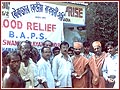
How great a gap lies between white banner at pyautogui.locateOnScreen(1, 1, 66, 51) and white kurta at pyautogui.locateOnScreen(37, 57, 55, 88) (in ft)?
0.89

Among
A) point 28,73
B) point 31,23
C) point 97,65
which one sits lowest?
point 28,73

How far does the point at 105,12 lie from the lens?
317 inches

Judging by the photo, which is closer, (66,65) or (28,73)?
(28,73)

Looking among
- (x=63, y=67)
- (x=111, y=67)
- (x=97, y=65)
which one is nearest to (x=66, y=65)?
(x=63, y=67)

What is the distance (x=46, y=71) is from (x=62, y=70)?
265 millimetres

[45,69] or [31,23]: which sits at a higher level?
[31,23]

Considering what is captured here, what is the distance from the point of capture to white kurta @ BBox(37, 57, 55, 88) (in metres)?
7.91

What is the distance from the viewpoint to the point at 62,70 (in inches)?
314

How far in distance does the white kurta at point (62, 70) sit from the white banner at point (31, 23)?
276 mm

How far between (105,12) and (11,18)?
5.09ft

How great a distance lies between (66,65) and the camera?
8.01 m

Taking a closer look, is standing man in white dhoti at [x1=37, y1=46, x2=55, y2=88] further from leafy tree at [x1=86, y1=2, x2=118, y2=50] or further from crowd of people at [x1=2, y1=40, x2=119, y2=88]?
leafy tree at [x1=86, y1=2, x2=118, y2=50]

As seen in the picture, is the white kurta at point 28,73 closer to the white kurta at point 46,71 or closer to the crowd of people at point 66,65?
the crowd of people at point 66,65

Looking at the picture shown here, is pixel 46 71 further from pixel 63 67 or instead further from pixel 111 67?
pixel 111 67
